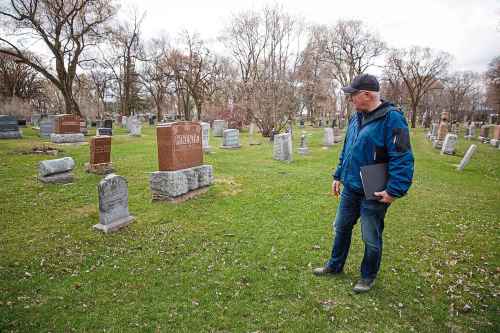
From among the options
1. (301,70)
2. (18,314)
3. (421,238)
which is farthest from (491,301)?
(301,70)

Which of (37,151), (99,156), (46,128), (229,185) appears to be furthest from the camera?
(46,128)

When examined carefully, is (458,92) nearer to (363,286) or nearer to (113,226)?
(363,286)

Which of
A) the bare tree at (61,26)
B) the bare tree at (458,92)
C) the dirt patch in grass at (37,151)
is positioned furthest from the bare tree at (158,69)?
the bare tree at (458,92)

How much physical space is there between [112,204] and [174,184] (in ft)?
5.06

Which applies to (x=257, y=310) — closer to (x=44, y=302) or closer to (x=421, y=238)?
(x=44, y=302)

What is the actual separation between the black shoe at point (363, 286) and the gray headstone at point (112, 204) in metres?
3.79

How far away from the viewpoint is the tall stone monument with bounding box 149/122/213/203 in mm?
6031

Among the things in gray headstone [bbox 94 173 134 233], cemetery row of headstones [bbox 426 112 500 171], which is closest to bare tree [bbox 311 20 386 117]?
cemetery row of headstones [bbox 426 112 500 171]

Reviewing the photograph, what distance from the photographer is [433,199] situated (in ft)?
22.9

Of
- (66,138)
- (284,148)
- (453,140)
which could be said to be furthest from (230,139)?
(453,140)

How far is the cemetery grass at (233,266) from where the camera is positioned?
269 centimetres

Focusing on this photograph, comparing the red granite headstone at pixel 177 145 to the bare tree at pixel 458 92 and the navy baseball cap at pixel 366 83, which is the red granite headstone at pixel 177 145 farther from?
the bare tree at pixel 458 92

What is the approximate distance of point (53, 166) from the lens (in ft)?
23.6

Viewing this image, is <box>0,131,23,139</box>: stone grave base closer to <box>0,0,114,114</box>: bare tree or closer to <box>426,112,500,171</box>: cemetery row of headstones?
Result: <box>0,0,114,114</box>: bare tree
